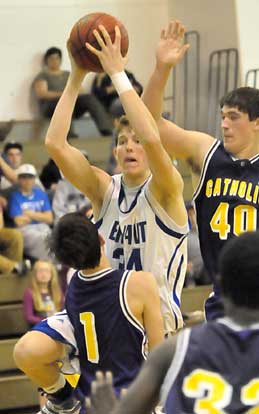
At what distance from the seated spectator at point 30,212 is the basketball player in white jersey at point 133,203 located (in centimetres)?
492

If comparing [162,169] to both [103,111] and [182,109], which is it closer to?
[103,111]

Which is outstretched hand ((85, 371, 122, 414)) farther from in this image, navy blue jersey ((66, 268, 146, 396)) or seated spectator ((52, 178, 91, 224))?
seated spectator ((52, 178, 91, 224))

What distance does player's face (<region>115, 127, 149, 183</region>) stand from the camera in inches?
193

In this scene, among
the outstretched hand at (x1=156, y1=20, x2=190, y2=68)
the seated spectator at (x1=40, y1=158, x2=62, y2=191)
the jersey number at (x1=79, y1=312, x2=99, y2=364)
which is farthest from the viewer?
the seated spectator at (x1=40, y1=158, x2=62, y2=191)

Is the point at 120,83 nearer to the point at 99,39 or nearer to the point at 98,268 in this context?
the point at 99,39

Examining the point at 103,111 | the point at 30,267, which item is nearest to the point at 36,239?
the point at 30,267

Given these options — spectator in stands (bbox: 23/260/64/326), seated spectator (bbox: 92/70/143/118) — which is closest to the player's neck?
spectator in stands (bbox: 23/260/64/326)

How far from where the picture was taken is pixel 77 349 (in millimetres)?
4520

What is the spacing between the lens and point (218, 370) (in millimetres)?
2754

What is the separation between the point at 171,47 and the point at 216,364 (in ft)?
7.86

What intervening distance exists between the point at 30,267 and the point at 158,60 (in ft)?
17.2

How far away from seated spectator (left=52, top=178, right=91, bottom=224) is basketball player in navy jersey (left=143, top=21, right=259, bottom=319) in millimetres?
5519

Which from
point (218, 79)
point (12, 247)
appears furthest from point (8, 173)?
point (218, 79)

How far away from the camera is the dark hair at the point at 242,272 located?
2.68 meters
